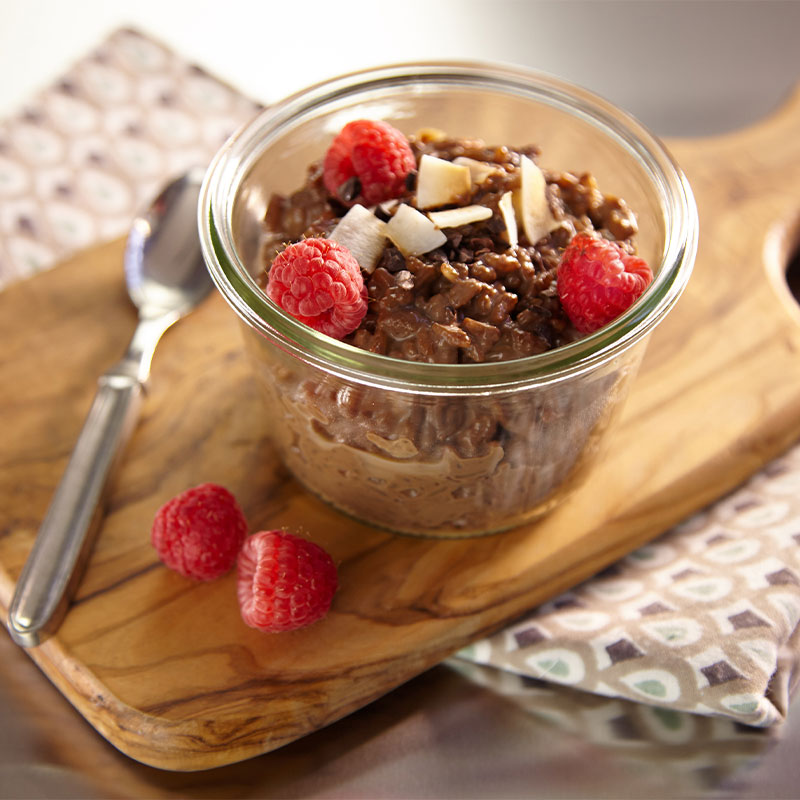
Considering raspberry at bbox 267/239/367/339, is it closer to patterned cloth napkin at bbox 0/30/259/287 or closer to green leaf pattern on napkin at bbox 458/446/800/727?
green leaf pattern on napkin at bbox 458/446/800/727

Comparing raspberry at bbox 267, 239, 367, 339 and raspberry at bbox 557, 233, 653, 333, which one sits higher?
raspberry at bbox 557, 233, 653, 333

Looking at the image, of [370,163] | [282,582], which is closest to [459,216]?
[370,163]

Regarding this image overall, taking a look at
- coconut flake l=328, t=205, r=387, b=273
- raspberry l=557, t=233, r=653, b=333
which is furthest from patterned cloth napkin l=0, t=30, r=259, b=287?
raspberry l=557, t=233, r=653, b=333

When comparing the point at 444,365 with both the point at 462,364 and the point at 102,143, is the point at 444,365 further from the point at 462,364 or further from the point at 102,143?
the point at 102,143

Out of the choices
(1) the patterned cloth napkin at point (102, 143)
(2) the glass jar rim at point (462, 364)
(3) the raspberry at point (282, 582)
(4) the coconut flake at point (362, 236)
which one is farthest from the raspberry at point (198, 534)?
(1) the patterned cloth napkin at point (102, 143)

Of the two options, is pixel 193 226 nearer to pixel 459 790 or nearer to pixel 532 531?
pixel 532 531

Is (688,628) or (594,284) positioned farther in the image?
(688,628)
